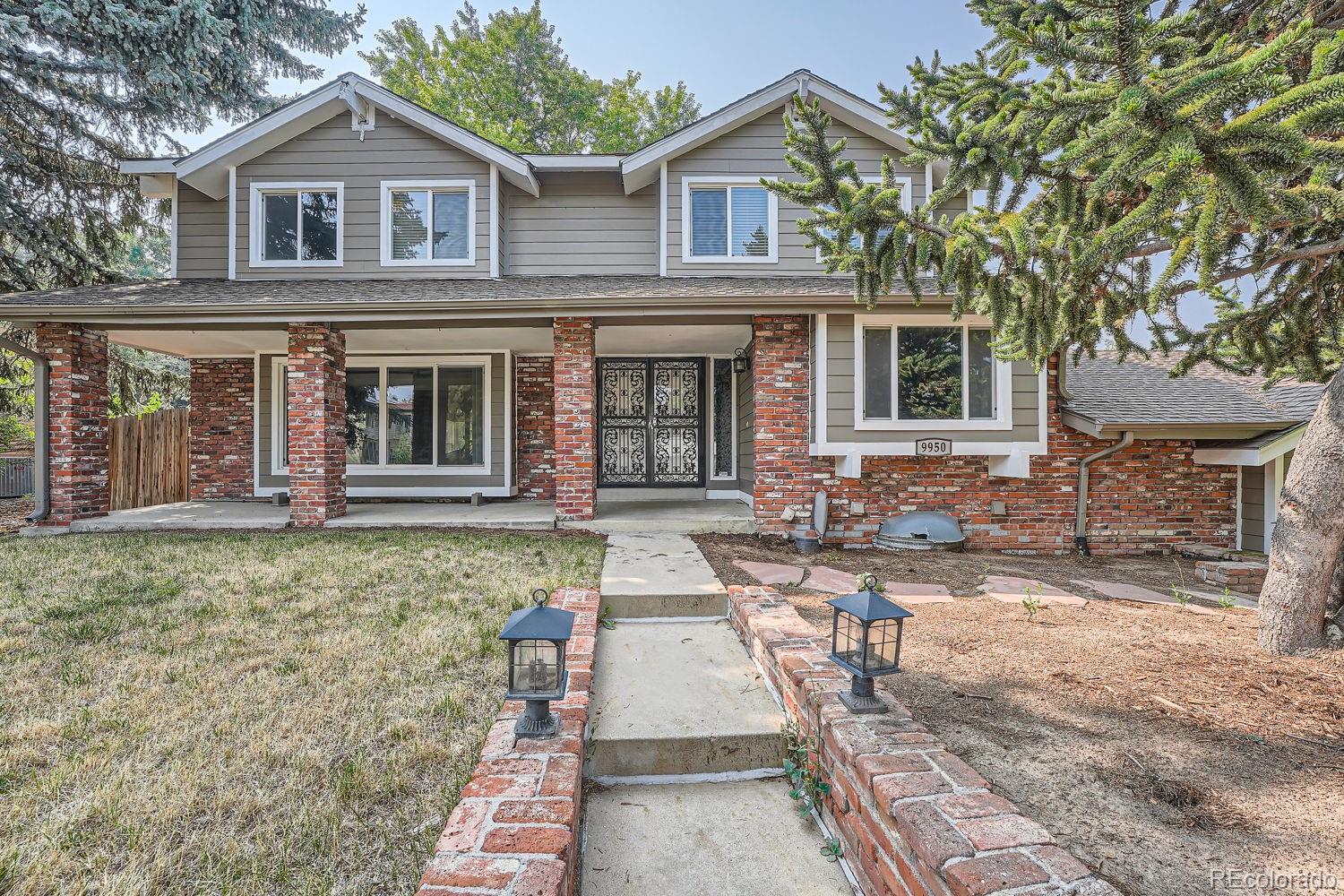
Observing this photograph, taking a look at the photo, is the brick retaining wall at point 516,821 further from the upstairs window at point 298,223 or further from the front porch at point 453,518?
the upstairs window at point 298,223

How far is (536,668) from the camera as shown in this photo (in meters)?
2.06

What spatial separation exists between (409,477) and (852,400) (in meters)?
6.72

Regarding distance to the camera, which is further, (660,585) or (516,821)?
(660,585)

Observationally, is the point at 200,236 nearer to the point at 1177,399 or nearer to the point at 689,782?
the point at 689,782

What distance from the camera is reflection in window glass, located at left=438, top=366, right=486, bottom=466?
918 cm

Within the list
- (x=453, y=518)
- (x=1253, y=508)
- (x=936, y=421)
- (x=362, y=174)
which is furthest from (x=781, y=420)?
(x=362, y=174)

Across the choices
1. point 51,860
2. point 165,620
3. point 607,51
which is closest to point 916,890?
Answer: point 51,860

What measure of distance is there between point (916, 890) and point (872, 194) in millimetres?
3277

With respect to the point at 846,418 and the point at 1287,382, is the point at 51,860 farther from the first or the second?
the point at 1287,382

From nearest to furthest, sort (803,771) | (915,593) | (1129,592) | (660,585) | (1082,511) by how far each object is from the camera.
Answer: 1. (803,771)
2. (660,585)
3. (915,593)
4. (1129,592)
5. (1082,511)

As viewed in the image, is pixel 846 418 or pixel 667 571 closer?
pixel 667 571

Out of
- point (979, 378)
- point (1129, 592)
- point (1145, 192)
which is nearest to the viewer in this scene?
point (1145, 192)

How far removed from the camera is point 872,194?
134 inches

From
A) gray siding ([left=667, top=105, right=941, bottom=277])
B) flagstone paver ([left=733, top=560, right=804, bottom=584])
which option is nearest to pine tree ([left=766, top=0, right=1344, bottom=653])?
flagstone paver ([left=733, top=560, right=804, bottom=584])
